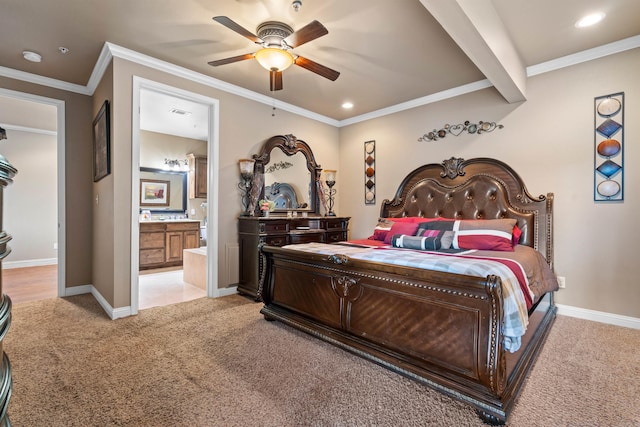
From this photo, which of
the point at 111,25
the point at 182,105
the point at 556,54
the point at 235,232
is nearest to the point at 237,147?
the point at 235,232

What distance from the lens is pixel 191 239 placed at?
20.0ft

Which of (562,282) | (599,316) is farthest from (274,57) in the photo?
(599,316)

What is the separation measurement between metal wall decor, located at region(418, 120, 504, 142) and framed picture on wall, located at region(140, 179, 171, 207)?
5.03 meters

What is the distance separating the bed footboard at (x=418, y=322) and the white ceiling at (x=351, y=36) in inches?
65.8

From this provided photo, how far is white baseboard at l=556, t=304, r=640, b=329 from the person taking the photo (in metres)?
2.80

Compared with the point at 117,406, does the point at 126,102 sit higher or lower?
higher

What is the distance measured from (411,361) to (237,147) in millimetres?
3161

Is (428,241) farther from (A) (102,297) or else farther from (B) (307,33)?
(A) (102,297)

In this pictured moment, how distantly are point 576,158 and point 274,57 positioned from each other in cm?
305

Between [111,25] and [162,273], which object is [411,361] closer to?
[111,25]

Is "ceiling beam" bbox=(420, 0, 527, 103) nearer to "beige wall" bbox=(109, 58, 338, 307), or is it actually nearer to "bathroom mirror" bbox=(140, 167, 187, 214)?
"beige wall" bbox=(109, 58, 338, 307)

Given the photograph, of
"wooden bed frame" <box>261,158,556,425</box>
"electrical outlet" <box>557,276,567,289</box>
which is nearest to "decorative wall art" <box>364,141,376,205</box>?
"wooden bed frame" <box>261,158,556,425</box>

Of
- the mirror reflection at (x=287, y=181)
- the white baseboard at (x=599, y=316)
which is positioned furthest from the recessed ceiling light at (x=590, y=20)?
the mirror reflection at (x=287, y=181)

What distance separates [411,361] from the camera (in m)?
1.88
